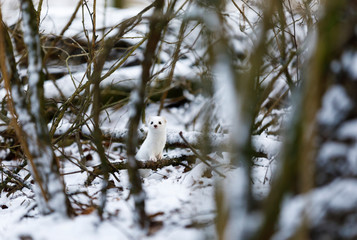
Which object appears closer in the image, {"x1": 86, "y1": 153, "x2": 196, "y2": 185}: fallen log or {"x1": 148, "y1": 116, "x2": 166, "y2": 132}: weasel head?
{"x1": 86, "y1": 153, "x2": 196, "y2": 185}: fallen log

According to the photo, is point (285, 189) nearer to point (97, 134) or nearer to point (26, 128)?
point (97, 134)

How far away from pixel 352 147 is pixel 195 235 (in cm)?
80

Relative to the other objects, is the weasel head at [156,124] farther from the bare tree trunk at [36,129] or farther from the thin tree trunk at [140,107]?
the thin tree trunk at [140,107]

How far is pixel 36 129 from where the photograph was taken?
189cm

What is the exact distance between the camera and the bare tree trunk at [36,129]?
73.9 inches

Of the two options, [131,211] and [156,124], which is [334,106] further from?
[156,124]

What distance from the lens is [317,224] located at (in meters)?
1.28

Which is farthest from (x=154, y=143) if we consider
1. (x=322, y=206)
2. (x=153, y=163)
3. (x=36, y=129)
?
(x=322, y=206)

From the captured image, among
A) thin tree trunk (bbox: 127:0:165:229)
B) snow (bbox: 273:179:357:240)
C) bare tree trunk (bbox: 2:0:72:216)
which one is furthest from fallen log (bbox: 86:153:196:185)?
snow (bbox: 273:179:357:240)

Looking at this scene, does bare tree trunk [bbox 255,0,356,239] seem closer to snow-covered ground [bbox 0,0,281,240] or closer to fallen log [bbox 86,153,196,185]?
snow-covered ground [bbox 0,0,281,240]

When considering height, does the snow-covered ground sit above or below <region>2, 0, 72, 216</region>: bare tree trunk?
below

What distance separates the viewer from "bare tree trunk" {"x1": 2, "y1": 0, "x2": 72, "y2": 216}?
73.9 inches

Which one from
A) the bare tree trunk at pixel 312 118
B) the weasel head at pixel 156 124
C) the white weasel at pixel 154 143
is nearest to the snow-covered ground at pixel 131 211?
the bare tree trunk at pixel 312 118

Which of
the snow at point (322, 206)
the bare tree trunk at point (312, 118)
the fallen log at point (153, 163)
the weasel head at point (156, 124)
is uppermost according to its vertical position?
the bare tree trunk at point (312, 118)
